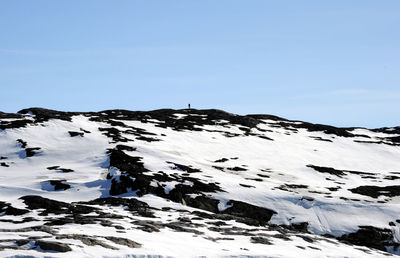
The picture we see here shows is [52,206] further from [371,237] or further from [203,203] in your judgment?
[371,237]

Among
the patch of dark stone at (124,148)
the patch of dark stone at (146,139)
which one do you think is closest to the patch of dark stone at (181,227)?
the patch of dark stone at (124,148)

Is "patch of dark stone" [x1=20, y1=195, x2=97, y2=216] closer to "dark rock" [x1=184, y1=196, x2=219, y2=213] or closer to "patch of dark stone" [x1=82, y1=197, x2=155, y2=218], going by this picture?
"patch of dark stone" [x1=82, y1=197, x2=155, y2=218]

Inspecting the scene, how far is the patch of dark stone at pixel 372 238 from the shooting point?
45.5 m

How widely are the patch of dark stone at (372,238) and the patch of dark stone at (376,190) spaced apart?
39.3ft

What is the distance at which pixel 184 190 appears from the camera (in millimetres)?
49688

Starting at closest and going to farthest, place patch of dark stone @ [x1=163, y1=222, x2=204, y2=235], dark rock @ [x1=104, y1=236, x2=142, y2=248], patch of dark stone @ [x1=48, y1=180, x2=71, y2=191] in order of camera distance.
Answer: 1. dark rock @ [x1=104, y1=236, x2=142, y2=248]
2. patch of dark stone @ [x1=163, y1=222, x2=204, y2=235]
3. patch of dark stone @ [x1=48, y1=180, x2=71, y2=191]

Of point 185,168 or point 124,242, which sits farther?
point 185,168

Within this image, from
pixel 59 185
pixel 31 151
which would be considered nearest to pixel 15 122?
pixel 31 151

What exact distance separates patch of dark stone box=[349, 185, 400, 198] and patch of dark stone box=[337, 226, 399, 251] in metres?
12.0

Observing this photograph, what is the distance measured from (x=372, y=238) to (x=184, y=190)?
17.4m

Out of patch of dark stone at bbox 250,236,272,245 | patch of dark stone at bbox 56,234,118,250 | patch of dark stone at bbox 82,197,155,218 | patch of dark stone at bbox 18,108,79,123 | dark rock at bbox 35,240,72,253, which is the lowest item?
→ patch of dark stone at bbox 250,236,272,245

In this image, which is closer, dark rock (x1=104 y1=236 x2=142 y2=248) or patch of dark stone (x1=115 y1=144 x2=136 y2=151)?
dark rock (x1=104 y1=236 x2=142 y2=248)

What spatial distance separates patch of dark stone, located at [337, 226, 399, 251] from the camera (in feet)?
149

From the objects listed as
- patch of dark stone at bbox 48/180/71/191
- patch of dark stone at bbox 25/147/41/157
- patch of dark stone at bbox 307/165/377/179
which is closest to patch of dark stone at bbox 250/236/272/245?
patch of dark stone at bbox 48/180/71/191
